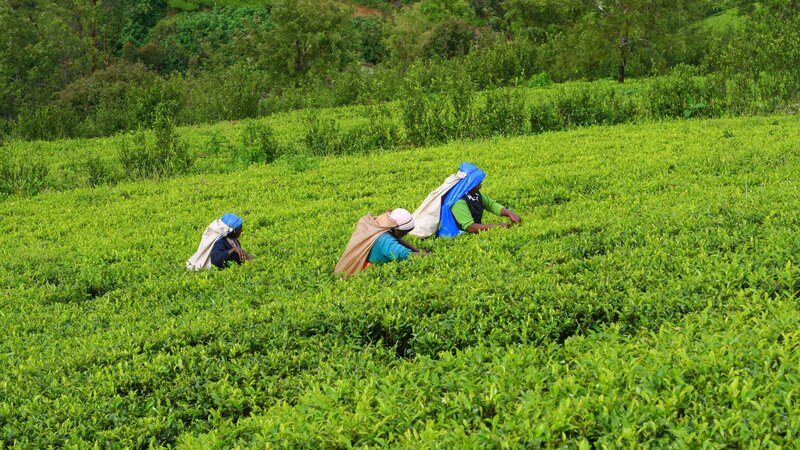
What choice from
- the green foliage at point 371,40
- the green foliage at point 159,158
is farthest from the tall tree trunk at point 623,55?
the green foliage at point 371,40

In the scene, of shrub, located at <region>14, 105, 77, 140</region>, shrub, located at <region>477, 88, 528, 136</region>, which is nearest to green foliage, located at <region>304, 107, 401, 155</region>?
shrub, located at <region>477, 88, 528, 136</region>

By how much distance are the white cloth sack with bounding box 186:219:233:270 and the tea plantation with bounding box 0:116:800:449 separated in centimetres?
31

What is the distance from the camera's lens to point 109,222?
11227mm

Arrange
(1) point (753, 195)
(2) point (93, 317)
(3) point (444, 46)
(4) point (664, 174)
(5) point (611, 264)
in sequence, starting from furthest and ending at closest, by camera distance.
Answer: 1. (3) point (444, 46)
2. (4) point (664, 174)
3. (1) point (753, 195)
4. (2) point (93, 317)
5. (5) point (611, 264)

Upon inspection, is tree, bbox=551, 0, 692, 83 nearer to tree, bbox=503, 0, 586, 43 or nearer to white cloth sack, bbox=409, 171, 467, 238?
tree, bbox=503, 0, 586, 43

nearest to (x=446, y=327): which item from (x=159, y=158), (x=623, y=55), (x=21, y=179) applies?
(x=159, y=158)

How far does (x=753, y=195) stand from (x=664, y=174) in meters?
2.61

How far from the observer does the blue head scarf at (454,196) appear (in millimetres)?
8320

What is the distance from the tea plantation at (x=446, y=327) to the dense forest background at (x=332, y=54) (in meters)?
9.14

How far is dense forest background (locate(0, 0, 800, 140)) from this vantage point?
20438 millimetres

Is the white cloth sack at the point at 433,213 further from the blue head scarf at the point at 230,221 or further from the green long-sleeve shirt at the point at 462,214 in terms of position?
the blue head scarf at the point at 230,221

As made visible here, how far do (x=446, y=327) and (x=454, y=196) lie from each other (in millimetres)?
3081

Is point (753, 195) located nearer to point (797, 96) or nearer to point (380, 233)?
point (380, 233)

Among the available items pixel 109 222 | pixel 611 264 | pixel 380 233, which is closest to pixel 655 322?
pixel 611 264
